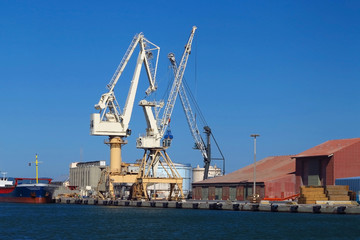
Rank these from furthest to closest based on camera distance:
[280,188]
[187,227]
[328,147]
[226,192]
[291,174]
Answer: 1. [226,192]
2. [291,174]
3. [280,188]
4. [328,147]
5. [187,227]

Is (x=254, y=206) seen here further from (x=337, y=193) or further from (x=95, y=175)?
(x=95, y=175)

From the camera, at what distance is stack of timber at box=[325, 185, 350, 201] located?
87.8 metres

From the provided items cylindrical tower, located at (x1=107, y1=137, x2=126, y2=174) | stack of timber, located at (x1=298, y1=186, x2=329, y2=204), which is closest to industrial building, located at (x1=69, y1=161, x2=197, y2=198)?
cylindrical tower, located at (x1=107, y1=137, x2=126, y2=174)

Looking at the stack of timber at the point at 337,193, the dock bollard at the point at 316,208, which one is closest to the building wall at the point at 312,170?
the stack of timber at the point at 337,193

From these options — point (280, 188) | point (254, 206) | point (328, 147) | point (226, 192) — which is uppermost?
point (328, 147)

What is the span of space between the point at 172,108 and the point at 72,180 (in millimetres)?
70833

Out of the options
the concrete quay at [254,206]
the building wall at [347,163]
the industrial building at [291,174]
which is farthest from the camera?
the industrial building at [291,174]

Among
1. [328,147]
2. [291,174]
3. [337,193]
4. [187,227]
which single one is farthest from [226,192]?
[187,227]

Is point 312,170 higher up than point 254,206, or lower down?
higher up

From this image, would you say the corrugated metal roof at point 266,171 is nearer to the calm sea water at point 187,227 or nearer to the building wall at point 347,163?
the building wall at point 347,163

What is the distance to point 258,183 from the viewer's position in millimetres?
112312

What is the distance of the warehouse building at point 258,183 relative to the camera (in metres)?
111

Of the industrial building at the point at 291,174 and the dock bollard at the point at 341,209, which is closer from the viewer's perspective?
the dock bollard at the point at 341,209

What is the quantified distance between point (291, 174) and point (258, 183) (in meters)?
5.73
